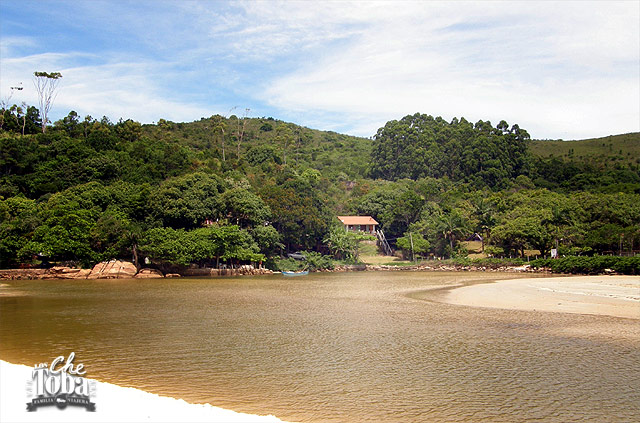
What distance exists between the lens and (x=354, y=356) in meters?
13.1

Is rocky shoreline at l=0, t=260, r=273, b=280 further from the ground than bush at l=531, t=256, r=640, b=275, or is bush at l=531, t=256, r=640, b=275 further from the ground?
rocky shoreline at l=0, t=260, r=273, b=280

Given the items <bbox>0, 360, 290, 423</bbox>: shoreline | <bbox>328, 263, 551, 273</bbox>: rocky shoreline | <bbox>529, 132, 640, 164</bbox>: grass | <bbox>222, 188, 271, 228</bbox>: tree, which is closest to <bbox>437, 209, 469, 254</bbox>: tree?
<bbox>328, 263, 551, 273</bbox>: rocky shoreline

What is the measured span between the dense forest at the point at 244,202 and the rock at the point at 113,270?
1003 mm

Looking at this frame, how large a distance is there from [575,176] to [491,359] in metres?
76.8

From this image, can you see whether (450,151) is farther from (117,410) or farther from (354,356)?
(117,410)

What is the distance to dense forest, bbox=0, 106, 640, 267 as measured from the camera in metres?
42.0

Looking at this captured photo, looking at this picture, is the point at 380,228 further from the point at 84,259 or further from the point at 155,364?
the point at 155,364

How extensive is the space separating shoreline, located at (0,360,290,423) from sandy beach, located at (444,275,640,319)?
56.0 feet

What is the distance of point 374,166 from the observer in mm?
104812

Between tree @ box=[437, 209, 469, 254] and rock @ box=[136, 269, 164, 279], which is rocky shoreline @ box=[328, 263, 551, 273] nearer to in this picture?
tree @ box=[437, 209, 469, 254]

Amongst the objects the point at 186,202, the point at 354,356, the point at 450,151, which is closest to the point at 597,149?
the point at 450,151

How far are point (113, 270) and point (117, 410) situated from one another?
119ft
